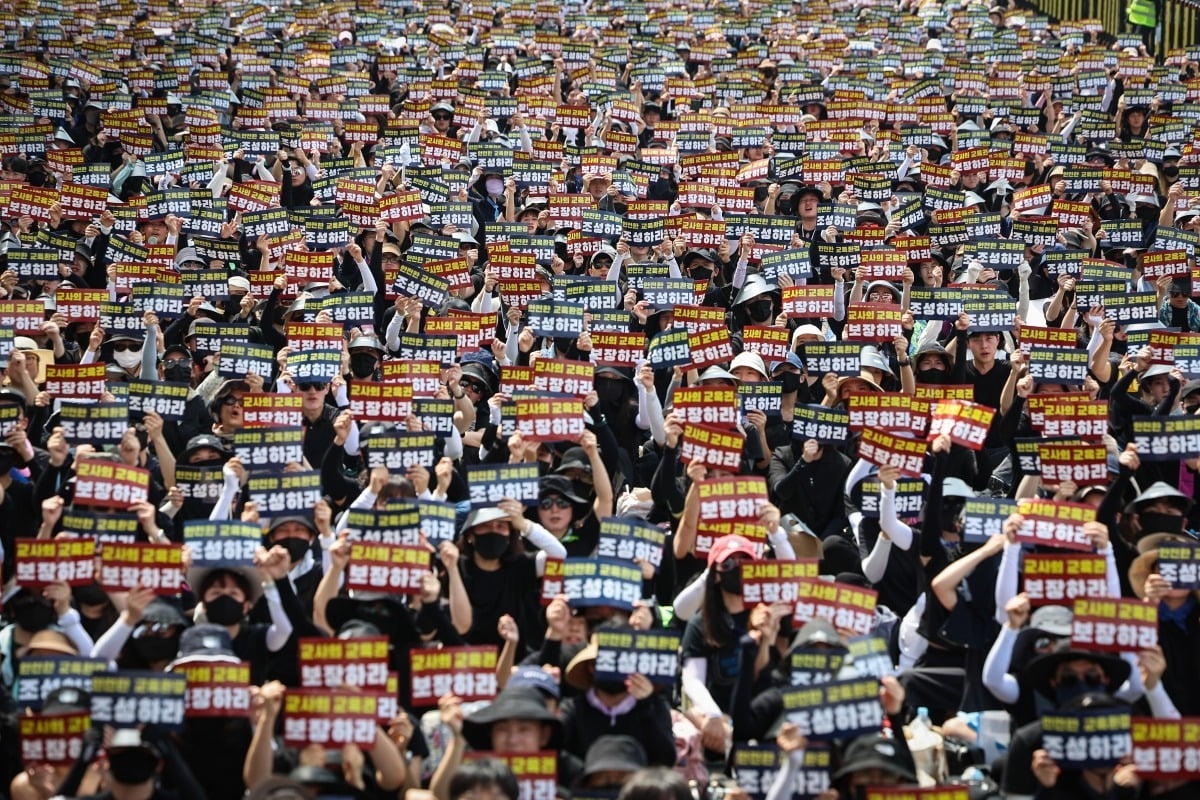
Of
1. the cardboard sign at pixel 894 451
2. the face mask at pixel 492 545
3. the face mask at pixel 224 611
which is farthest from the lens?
the cardboard sign at pixel 894 451

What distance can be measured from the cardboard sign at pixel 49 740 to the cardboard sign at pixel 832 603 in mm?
3448

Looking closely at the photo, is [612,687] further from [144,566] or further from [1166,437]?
[1166,437]

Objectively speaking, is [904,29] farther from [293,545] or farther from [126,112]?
[293,545]

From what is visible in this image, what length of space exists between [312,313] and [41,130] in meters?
6.90

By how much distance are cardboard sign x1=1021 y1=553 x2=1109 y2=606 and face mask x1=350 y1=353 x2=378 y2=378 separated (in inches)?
221

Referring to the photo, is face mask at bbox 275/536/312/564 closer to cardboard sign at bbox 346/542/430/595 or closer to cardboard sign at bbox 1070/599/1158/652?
cardboard sign at bbox 346/542/430/595

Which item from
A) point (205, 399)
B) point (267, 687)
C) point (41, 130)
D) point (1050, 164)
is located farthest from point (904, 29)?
point (267, 687)

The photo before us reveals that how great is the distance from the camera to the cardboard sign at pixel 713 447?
11.0 metres

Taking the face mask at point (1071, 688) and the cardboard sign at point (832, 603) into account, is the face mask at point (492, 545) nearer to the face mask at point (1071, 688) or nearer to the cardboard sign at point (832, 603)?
the cardboard sign at point (832, 603)

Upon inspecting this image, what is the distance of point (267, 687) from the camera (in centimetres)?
805

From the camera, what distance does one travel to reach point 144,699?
26.3 ft

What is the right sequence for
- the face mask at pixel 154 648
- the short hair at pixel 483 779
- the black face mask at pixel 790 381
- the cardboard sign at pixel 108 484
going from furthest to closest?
the black face mask at pixel 790 381
the cardboard sign at pixel 108 484
the face mask at pixel 154 648
the short hair at pixel 483 779

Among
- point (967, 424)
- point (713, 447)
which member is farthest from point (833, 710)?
point (967, 424)

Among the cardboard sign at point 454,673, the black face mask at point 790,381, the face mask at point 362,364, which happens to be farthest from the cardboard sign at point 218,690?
the black face mask at point 790,381
